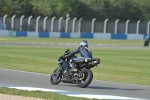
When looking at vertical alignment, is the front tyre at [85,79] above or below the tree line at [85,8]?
above

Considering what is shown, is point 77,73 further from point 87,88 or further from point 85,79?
point 87,88

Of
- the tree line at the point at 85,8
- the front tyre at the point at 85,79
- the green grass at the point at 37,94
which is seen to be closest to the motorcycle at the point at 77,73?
the front tyre at the point at 85,79

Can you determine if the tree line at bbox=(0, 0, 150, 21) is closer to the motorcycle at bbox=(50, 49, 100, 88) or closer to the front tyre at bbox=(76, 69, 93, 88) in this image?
the motorcycle at bbox=(50, 49, 100, 88)

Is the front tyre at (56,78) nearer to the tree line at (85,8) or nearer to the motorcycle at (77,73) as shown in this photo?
the motorcycle at (77,73)

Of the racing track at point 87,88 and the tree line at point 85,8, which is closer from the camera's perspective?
the racing track at point 87,88

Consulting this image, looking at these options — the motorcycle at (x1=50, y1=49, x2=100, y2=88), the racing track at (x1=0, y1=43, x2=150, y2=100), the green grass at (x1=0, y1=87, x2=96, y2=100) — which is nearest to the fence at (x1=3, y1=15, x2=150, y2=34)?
the racing track at (x1=0, y1=43, x2=150, y2=100)

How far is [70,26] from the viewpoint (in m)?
71.0

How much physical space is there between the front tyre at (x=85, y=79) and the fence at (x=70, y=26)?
48.8 m

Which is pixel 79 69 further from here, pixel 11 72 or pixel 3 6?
pixel 3 6

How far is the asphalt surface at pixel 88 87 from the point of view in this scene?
1539 centimetres

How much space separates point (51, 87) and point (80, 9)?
7847 cm

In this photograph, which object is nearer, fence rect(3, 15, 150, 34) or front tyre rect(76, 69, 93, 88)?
front tyre rect(76, 69, 93, 88)

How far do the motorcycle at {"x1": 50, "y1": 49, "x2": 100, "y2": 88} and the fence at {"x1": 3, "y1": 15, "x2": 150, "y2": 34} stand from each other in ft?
157

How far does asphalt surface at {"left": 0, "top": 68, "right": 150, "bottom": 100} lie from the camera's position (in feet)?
50.5
